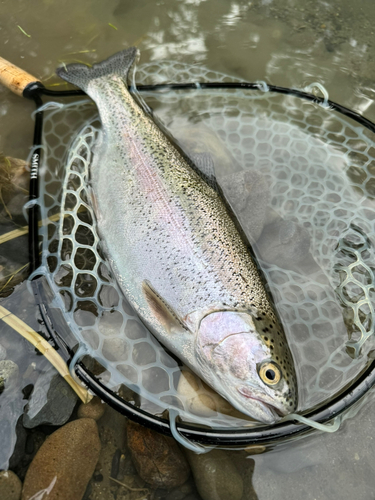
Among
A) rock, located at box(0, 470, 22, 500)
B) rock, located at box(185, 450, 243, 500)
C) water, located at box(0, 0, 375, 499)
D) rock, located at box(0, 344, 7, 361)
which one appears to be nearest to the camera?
rock, located at box(0, 470, 22, 500)

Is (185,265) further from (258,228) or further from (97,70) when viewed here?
(97,70)

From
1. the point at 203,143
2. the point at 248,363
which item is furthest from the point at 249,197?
the point at 248,363

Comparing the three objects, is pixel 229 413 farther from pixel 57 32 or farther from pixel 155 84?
pixel 57 32

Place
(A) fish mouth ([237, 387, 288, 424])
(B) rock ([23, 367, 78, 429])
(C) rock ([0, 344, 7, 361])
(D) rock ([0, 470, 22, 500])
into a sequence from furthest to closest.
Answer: (C) rock ([0, 344, 7, 361]) < (B) rock ([23, 367, 78, 429]) < (D) rock ([0, 470, 22, 500]) < (A) fish mouth ([237, 387, 288, 424])

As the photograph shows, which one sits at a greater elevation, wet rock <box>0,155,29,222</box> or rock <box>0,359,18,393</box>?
wet rock <box>0,155,29,222</box>

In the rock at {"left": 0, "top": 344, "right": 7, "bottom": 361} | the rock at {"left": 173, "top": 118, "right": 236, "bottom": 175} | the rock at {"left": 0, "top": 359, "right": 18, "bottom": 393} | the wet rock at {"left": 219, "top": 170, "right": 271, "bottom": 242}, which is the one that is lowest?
the rock at {"left": 0, "top": 359, "right": 18, "bottom": 393}

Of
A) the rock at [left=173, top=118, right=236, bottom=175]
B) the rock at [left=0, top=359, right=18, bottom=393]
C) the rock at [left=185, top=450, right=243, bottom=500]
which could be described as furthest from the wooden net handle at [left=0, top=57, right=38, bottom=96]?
the rock at [left=185, top=450, right=243, bottom=500]

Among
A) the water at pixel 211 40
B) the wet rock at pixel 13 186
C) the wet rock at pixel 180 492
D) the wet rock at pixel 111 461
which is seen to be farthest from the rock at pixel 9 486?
the water at pixel 211 40

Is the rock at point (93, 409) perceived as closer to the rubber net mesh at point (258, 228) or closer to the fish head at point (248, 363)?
the rubber net mesh at point (258, 228)

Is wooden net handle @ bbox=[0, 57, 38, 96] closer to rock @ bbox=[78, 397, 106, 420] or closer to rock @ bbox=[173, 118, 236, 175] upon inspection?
rock @ bbox=[173, 118, 236, 175]

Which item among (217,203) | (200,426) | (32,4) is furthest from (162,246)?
(32,4)
